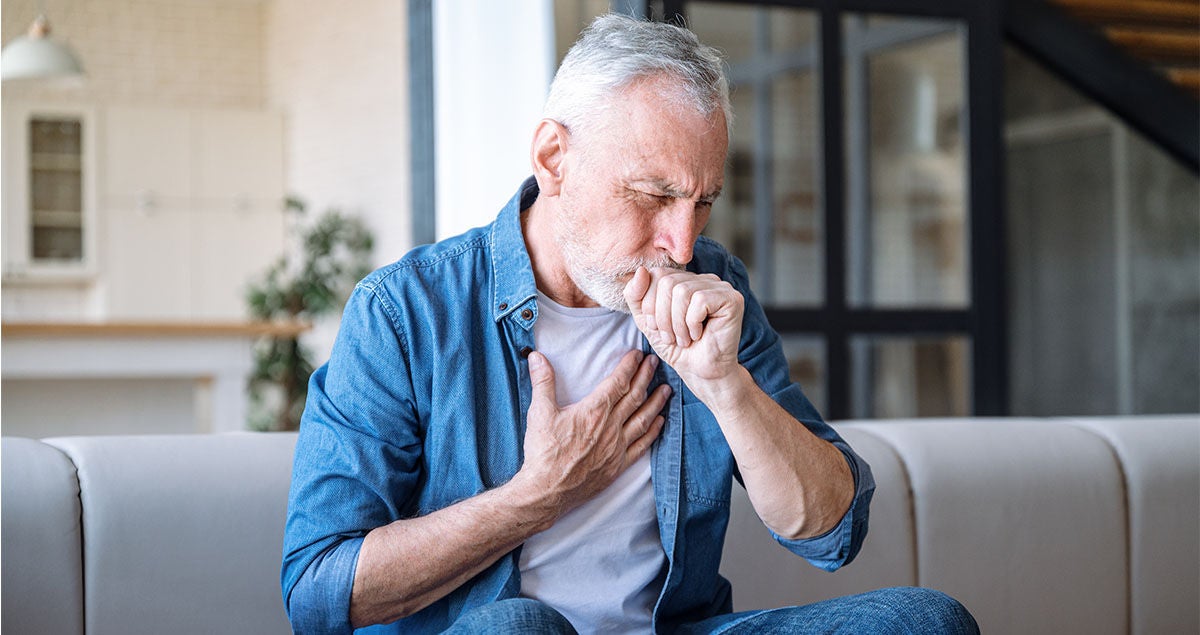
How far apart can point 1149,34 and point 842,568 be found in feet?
10.2

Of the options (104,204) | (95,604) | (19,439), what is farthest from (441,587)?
(104,204)

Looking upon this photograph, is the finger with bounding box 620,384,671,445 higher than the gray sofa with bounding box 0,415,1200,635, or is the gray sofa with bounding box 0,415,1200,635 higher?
the finger with bounding box 620,384,671,445

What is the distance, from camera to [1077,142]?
7.53 metres

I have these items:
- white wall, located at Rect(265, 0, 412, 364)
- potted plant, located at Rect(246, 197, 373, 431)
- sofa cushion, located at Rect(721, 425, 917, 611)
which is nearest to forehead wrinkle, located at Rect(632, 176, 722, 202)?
sofa cushion, located at Rect(721, 425, 917, 611)

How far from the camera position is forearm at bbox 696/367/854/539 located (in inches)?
57.2

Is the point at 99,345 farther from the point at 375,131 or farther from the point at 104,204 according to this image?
the point at 104,204

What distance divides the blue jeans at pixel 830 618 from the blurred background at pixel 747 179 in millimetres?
2072

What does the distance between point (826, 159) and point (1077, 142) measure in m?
4.40

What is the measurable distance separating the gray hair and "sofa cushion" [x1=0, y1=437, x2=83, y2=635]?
2.53 ft

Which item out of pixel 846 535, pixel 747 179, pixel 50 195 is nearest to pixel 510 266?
pixel 846 535

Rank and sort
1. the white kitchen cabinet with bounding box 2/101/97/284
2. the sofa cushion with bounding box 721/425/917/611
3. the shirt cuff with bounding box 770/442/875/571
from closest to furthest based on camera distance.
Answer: the shirt cuff with bounding box 770/442/875/571
the sofa cushion with bounding box 721/425/917/611
the white kitchen cabinet with bounding box 2/101/97/284

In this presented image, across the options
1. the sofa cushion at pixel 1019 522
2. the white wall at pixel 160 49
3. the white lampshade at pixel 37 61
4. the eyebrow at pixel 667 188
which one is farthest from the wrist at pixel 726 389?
the white wall at pixel 160 49

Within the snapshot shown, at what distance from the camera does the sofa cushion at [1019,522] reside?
2.09m

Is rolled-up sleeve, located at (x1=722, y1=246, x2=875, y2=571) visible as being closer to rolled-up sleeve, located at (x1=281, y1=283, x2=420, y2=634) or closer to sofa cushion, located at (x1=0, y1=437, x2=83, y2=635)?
rolled-up sleeve, located at (x1=281, y1=283, x2=420, y2=634)
